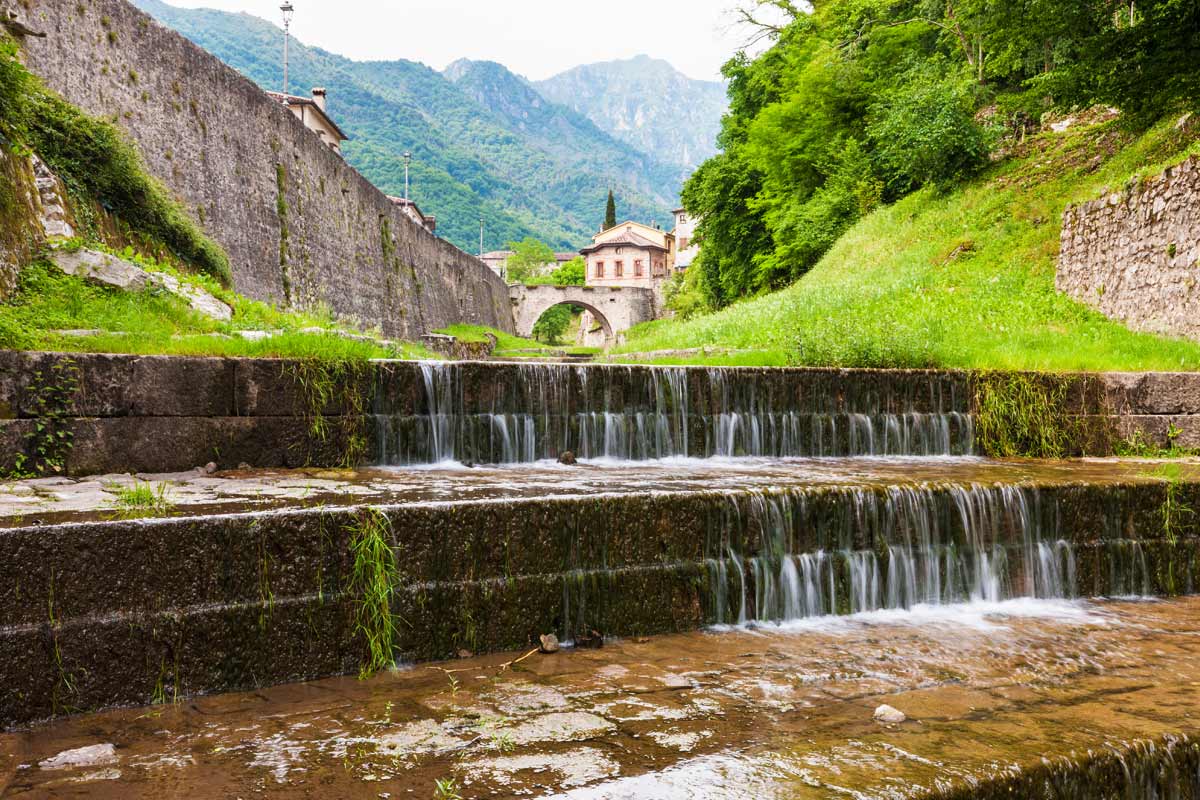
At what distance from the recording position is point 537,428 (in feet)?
25.4

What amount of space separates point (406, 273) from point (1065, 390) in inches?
969

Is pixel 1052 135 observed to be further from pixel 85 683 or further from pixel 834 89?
pixel 85 683

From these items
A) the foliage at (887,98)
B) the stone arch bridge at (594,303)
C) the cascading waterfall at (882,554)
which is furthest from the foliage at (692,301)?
the cascading waterfall at (882,554)

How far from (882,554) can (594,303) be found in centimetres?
6055

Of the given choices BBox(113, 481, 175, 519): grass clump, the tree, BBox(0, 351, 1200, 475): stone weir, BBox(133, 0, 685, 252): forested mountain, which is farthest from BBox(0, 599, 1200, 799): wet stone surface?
BBox(133, 0, 685, 252): forested mountain

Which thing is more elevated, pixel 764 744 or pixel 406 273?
pixel 406 273

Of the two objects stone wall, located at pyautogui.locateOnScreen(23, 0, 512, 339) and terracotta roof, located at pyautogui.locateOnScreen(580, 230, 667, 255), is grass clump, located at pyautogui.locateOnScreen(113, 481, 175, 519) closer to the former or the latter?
stone wall, located at pyautogui.locateOnScreen(23, 0, 512, 339)

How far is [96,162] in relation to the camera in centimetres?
1062

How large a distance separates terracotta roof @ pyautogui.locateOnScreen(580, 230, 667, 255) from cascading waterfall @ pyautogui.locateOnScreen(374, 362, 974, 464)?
8417 centimetres

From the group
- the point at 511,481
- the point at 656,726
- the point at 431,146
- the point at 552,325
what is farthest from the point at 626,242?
the point at 656,726

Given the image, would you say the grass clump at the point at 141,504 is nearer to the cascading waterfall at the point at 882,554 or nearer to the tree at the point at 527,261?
the cascading waterfall at the point at 882,554

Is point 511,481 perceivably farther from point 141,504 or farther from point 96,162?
point 96,162

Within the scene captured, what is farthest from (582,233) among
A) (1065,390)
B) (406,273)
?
(1065,390)

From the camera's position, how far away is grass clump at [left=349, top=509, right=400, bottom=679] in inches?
150
